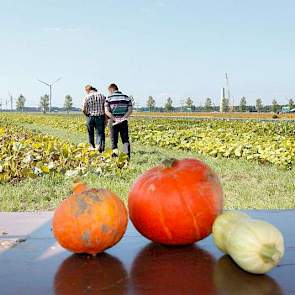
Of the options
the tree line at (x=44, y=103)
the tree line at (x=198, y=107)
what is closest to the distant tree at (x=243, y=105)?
the tree line at (x=198, y=107)

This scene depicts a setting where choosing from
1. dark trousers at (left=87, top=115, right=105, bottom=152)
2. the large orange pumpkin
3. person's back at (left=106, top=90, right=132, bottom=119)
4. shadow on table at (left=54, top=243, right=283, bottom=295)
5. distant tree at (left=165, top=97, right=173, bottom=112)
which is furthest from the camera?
distant tree at (left=165, top=97, right=173, bottom=112)

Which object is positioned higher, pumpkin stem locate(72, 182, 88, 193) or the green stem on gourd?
pumpkin stem locate(72, 182, 88, 193)

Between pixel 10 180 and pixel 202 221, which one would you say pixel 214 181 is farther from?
pixel 10 180

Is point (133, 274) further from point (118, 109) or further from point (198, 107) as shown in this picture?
point (198, 107)

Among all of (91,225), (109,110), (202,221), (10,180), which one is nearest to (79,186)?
(91,225)

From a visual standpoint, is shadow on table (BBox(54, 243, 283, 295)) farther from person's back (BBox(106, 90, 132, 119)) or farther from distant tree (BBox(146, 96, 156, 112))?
distant tree (BBox(146, 96, 156, 112))

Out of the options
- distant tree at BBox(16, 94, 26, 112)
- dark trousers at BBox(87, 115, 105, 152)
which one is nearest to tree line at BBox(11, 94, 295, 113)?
distant tree at BBox(16, 94, 26, 112)

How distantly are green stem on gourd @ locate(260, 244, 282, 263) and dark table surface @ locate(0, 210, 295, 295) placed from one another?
0.05 meters

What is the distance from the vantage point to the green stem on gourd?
46.6 inches

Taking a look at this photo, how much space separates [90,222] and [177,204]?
0.81 feet

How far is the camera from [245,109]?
289 ft

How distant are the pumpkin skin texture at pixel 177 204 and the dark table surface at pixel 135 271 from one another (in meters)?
0.06

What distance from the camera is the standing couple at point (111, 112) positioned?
8891mm

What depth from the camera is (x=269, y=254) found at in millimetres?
1183
